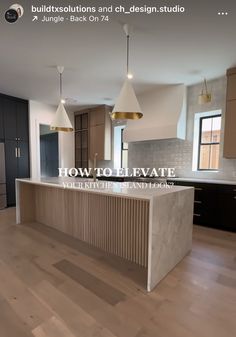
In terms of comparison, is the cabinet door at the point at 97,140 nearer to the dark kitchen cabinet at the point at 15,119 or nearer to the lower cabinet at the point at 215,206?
the dark kitchen cabinet at the point at 15,119

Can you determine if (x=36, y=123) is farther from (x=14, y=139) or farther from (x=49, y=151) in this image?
(x=49, y=151)

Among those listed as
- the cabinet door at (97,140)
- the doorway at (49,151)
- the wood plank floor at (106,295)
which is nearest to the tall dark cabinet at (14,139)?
the doorway at (49,151)

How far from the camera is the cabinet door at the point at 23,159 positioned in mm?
4953

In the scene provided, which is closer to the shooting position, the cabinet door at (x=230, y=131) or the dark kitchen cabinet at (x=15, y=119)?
the cabinet door at (x=230, y=131)

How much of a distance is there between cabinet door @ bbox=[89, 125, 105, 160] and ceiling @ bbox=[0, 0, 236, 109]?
5.31 feet

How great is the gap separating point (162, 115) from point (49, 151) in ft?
14.3

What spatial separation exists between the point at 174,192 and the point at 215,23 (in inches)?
76.8

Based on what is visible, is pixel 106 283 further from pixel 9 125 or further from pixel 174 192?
pixel 9 125

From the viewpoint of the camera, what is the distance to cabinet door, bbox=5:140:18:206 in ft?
15.5

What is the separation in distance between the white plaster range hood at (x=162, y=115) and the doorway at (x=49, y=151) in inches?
115

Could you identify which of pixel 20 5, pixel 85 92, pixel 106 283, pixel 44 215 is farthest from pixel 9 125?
pixel 106 283

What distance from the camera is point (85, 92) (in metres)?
4.52

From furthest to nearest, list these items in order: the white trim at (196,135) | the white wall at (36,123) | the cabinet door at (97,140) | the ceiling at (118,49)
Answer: the cabinet door at (97,140)
the white wall at (36,123)
the white trim at (196,135)
the ceiling at (118,49)

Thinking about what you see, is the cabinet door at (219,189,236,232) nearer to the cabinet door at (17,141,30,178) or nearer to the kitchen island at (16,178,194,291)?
the kitchen island at (16,178,194,291)
